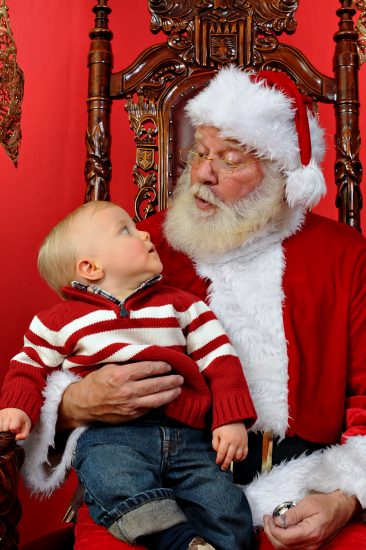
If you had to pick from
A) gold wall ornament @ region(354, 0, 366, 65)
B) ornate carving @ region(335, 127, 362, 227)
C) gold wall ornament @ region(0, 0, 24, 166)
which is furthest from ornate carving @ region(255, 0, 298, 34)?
gold wall ornament @ region(0, 0, 24, 166)

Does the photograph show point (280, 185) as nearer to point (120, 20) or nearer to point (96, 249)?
A: point (96, 249)

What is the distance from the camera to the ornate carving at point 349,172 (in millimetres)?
2535

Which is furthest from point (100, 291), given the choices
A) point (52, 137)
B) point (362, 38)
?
point (52, 137)

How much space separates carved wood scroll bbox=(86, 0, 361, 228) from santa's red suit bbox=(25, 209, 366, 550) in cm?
35

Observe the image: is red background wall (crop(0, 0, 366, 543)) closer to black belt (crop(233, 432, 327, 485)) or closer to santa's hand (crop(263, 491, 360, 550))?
black belt (crop(233, 432, 327, 485))

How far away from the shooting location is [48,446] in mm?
1896

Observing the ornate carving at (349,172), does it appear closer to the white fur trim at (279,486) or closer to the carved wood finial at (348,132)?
the carved wood finial at (348,132)

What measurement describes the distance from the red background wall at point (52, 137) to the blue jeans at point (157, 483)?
1.39m

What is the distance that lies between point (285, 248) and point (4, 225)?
1.29 metres

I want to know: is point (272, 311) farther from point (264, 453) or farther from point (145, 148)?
point (145, 148)

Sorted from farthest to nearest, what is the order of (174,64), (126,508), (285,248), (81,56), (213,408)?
(81,56) < (174,64) < (285,248) < (213,408) < (126,508)

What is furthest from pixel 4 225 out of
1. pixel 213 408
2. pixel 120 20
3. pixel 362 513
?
pixel 362 513

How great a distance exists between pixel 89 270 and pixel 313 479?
0.75 meters

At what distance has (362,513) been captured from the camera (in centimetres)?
190
